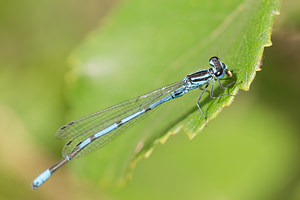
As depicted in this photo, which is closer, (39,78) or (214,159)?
(214,159)

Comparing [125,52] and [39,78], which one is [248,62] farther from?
[39,78]

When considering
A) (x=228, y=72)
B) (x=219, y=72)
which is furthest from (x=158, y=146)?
(x=228, y=72)

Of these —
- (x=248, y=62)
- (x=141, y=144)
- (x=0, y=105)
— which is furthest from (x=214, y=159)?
(x=0, y=105)

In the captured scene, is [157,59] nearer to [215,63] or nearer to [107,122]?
[215,63]

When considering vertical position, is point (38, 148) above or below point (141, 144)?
above

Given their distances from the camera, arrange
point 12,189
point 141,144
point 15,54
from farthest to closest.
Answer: point 15,54 < point 12,189 < point 141,144

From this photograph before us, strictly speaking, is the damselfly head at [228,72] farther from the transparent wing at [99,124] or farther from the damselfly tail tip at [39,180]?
the damselfly tail tip at [39,180]

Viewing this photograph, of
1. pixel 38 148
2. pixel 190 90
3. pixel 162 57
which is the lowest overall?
pixel 190 90

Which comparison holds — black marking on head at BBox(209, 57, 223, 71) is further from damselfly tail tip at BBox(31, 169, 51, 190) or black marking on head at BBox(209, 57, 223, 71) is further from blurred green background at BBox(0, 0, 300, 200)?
damselfly tail tip at BBox(31, 169, 51, 190)
